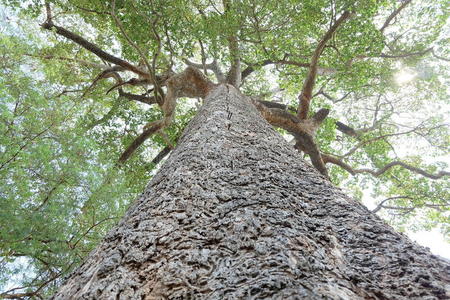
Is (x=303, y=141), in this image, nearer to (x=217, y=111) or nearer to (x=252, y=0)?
(x=252, y=0)

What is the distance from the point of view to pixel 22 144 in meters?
4.03

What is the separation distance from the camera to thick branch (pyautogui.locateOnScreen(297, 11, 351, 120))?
5.62 metres

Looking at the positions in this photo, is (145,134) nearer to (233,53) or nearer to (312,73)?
(233,53)

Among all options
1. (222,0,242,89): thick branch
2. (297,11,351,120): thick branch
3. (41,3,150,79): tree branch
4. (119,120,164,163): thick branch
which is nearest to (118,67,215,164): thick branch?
(119,120,164,163): thick branch

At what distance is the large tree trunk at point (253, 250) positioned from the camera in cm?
80

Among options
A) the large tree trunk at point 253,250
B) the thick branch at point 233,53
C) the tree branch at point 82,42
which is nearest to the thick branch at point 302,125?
the thick branch at point 233,53

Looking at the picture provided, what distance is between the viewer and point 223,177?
1.62m

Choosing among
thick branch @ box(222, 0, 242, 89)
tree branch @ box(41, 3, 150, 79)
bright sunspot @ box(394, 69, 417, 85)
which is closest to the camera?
tree branch @ box(41, 3, 150, 79)

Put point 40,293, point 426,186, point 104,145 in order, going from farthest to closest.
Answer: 1. point 426,186
2. point 104,145
3. point 40,293

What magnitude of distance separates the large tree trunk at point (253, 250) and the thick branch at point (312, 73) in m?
4.92

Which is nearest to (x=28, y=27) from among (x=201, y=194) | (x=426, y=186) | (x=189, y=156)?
(x=189, y=156)

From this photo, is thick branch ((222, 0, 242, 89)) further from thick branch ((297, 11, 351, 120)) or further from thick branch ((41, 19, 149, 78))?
thick branch ((41, 19, 149, 78))

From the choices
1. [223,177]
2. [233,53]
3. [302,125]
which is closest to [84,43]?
[233,53]

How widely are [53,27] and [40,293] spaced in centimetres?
573
